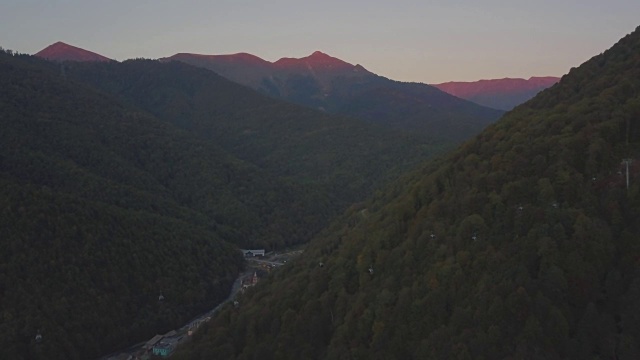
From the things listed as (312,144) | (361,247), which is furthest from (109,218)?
(312,144)

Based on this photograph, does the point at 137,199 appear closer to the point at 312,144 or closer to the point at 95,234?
the point at 95,234

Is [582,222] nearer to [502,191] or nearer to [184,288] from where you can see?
[502,191]

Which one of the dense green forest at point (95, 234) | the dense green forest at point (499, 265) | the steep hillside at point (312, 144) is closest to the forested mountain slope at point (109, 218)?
the dense green forest at point (95, 234)

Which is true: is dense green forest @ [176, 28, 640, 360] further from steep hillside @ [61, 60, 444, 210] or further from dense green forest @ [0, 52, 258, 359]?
steep hillside @ [61, 60, 444, 210]

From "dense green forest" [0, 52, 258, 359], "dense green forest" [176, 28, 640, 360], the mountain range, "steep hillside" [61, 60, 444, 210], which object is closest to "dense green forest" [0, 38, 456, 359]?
"dense green forest" [0, 52, 258, 359]

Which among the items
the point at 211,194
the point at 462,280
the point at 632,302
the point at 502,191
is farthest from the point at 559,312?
the point at 211,194

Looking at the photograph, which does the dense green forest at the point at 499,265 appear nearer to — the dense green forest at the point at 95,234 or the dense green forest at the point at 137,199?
the dense green forest at the point at 95,234
